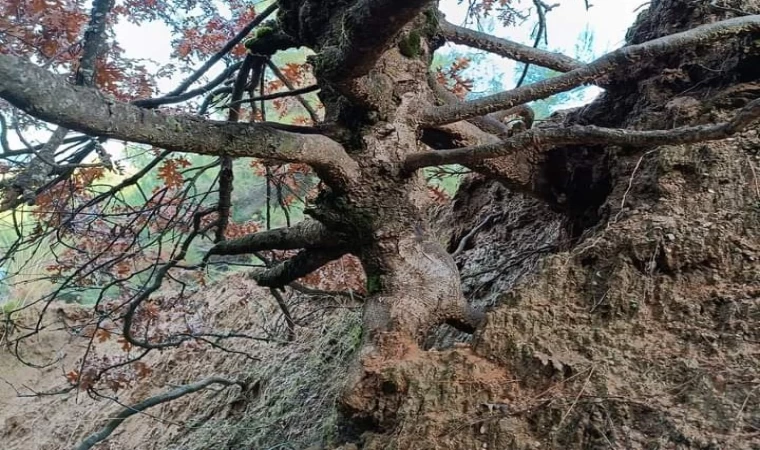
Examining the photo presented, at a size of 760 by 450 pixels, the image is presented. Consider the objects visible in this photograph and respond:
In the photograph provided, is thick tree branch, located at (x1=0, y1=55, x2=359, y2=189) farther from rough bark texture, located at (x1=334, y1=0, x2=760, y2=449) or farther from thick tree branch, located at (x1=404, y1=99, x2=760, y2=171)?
rough bark texture, located at (x1=334, y1=0, x2=760, y2=449)

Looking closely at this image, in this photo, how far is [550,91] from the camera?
1.35 meters

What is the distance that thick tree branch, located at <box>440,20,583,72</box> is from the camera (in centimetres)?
189

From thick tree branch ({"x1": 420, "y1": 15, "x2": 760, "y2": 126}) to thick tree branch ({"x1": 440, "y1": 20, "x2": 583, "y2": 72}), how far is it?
20.2 inches

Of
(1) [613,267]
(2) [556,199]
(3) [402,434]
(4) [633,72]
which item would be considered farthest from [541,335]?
(4) [633,72]

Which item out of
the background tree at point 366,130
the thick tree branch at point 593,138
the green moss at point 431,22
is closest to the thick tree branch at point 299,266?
the background tree at point 366,130

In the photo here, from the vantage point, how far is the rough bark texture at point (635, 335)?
3.29 feet

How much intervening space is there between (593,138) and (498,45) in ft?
2.84

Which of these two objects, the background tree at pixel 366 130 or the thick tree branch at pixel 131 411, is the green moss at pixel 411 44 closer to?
the background tree at pixel 366 130

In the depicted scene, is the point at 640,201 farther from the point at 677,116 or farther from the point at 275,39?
the point at 275,39

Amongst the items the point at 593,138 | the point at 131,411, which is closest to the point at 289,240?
the point at 593,138

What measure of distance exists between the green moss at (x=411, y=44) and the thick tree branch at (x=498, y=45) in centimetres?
28

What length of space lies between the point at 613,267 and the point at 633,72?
85 cm

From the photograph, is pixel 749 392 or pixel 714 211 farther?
pixel 714 211

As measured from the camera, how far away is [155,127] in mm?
1075
